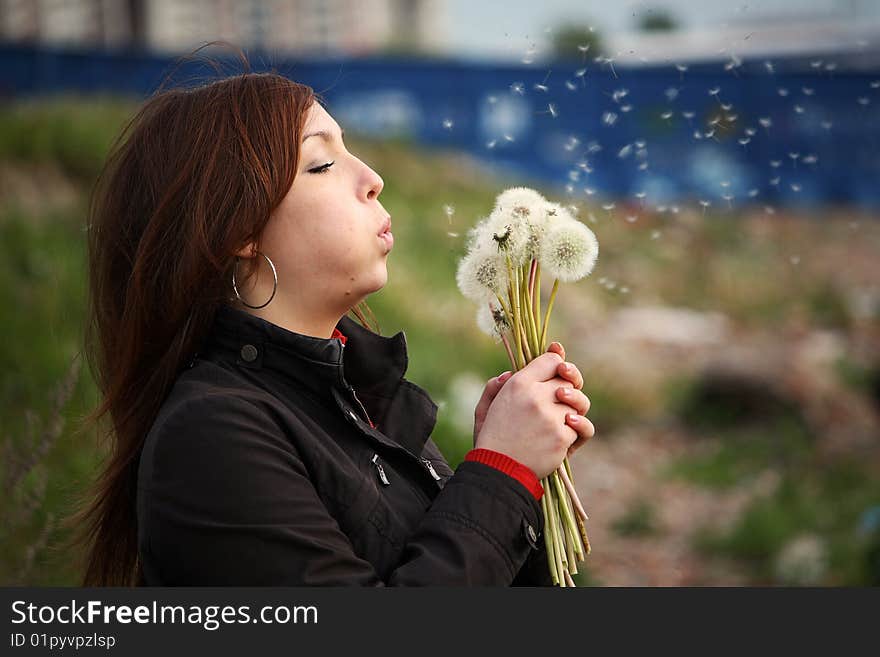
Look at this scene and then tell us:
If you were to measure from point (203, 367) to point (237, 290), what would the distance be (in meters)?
0.17

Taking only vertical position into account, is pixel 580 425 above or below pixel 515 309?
below

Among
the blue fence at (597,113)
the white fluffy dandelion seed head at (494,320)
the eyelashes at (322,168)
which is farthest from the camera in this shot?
the blue fence at (597,113)

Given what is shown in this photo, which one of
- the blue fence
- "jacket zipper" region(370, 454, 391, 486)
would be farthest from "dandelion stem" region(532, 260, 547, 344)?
the blue fence

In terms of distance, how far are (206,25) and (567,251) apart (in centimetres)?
979

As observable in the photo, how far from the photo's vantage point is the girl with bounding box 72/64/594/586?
4.91 ft

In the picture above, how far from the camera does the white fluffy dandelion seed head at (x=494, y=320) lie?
6.16ft

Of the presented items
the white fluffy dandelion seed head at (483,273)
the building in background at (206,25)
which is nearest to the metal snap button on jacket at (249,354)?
the white fluffy dandelion seed head at (483,273)

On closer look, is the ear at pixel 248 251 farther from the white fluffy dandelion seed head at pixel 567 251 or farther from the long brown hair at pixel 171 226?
the white fluffy dandelion seed head at pixel 567 251

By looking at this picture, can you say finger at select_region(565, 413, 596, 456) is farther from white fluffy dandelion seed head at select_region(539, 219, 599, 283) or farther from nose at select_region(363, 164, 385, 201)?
nose at select_region(363, 164, 385, 201)

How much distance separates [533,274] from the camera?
1862 mm

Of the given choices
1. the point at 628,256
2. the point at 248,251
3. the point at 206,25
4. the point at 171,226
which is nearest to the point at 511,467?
the point at 248,251

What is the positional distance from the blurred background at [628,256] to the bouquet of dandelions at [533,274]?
1.06 meters

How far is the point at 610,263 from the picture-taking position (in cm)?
955

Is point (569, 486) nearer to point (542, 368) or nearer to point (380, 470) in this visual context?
point (542, 368)
